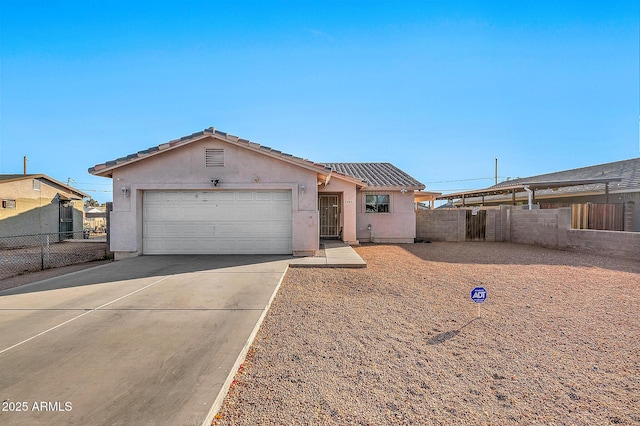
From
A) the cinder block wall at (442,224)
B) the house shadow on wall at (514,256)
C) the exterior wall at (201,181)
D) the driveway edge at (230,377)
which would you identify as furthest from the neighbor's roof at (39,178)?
the cinder block wall at (442,224)

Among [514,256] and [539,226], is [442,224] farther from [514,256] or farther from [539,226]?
[514,256]

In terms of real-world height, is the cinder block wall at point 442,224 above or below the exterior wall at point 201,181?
below

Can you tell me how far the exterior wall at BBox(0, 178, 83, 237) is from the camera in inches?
629

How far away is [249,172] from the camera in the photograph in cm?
1029

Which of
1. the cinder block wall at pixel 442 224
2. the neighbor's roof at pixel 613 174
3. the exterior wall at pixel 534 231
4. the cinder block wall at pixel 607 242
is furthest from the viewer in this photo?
the neighbor's roof at pixel 613 174

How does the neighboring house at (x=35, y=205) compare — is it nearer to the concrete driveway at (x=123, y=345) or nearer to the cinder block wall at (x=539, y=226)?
the concrete driveway at (x=123, y=345)

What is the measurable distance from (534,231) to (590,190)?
27.4 feet

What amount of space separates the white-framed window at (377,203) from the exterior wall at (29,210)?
17.9 metres

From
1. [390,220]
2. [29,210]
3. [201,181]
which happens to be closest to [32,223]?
[29,210]

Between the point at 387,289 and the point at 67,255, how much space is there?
1189 centimetres

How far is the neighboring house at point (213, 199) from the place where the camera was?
10219 mm

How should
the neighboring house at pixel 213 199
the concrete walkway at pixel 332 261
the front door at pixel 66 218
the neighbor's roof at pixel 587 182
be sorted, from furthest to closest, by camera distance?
1. the front door at pixel 66 218
2. the neighbor's roof at pixel 587 182
3. the neighboring house at pixel 213 199
4. the concrete walkway at pixel 332 261

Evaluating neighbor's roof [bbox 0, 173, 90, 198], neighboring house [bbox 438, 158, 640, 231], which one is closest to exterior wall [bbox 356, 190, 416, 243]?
neighboring house [bbox 438, 158, 640, 231]

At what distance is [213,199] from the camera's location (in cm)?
1056
